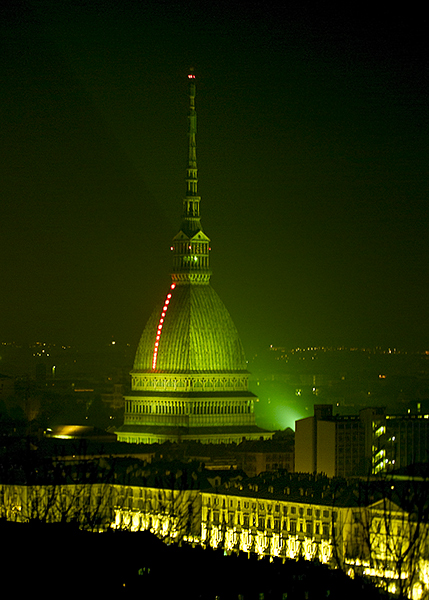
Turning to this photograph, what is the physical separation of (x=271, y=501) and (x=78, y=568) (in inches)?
1623

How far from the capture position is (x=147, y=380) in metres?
180

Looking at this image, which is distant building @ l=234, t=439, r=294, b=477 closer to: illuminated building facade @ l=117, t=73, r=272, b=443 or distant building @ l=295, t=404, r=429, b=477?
distant building @ l=295, t=404, r=429, b=477

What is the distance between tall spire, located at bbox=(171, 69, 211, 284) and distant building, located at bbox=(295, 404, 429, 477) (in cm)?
2514

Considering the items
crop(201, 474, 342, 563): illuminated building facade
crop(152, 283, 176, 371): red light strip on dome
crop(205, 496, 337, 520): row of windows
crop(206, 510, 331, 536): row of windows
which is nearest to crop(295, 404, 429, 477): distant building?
crop(201, 474, 342, 563): illuminated building facade

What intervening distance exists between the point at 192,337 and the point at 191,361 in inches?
79.7

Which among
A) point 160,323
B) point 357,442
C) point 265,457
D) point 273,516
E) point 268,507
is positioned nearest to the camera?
point 273,516

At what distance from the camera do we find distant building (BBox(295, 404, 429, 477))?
147m

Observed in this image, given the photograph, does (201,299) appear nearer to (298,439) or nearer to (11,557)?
(298,439)

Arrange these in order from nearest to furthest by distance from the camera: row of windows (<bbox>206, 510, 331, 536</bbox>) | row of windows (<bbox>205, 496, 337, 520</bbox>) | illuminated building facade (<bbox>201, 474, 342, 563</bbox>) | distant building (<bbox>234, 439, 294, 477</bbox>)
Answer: illuminated building facade (<bbox>201, 474, 342, 563</bbox>) < row of windows (<bbox>206, 510, 331, 536</bbox>) < row of windows (<bbox>205, 496, 337, 520</bbox>) < distant building (<bbox>234, 439, 294, 477</bbox>)

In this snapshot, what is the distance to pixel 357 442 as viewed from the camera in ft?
487

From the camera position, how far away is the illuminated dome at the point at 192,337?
175750 mm

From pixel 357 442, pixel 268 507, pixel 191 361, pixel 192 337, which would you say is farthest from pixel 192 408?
pixel 268 507

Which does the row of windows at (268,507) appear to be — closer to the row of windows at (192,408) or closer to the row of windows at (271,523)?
the row of windows at (271,523)

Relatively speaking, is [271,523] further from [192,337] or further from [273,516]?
[192,337]
